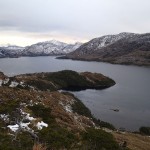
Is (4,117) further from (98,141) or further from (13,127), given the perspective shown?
(98,141)

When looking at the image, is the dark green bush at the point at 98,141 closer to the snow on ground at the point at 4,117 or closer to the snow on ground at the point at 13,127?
the snow on ground at the point at 13,127

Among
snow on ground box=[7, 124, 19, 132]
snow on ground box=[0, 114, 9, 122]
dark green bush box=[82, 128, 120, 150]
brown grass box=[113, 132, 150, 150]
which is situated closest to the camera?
dark green bush box=[82, 128, 120, 150]

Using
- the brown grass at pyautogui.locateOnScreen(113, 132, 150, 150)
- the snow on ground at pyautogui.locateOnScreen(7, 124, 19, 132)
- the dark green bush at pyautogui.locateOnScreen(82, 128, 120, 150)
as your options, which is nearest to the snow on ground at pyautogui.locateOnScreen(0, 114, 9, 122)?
the snow on ground at pyautogui.locateOnScreen(7, 124, 19, 132)

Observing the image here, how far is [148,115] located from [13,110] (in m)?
48.5

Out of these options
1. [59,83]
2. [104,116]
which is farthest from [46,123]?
[59,83]

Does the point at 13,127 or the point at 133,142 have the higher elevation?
the point at 13,127

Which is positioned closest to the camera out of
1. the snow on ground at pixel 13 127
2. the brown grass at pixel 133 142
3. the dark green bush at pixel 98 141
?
the dark green bush at pixel 98 141

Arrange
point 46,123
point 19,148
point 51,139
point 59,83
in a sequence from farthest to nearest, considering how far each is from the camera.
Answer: point 59,83 < point 46,123 < point 51,139 < point 19,148

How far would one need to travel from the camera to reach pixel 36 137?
62.6 ft

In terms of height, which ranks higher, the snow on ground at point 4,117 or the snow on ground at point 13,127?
the snow on ground at point 4,117

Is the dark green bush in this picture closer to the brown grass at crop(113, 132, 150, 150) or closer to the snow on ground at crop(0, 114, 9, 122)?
the snow on ground at crop(0, 114, 9, 122)

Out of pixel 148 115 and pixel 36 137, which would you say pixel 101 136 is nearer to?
pixel 36 137

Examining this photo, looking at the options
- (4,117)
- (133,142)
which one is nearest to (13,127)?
(4,117)

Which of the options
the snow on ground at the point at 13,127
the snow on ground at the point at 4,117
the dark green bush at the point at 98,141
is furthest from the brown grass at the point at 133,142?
the snow on ground at the point at 13,127
